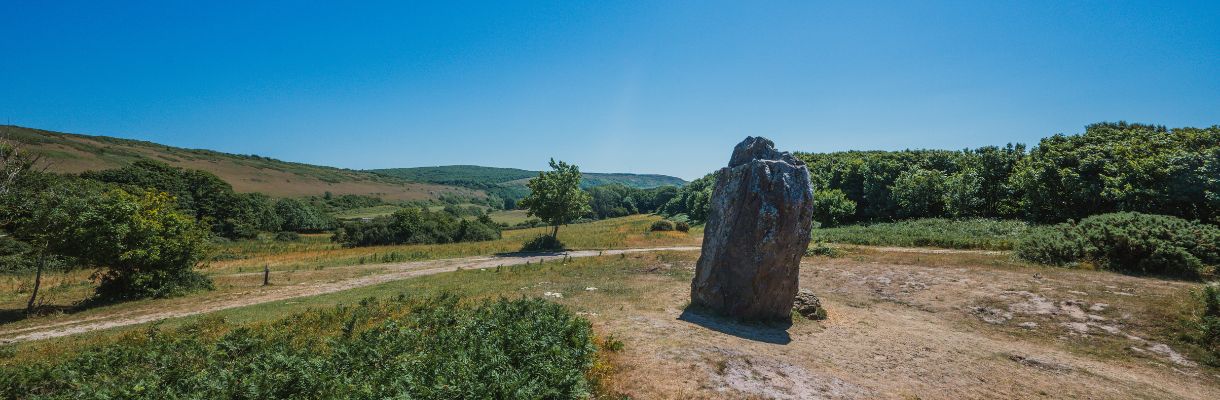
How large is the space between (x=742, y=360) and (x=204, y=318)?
1687 centimetres

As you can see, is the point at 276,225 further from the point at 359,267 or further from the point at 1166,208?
the point at 1166,208

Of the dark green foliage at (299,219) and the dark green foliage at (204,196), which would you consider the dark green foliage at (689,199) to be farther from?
the dark green foliage at (204,196)

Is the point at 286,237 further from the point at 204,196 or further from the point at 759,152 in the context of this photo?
the point at 759,152

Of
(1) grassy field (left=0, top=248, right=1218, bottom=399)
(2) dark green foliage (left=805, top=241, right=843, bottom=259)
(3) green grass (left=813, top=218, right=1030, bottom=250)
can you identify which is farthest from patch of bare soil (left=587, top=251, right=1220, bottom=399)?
(3) green grass (left=813, top=218, right=1030, bottom=250)

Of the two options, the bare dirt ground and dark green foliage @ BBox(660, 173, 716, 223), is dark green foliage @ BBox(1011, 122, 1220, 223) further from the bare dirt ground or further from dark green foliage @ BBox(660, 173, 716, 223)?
dark green foliage @ BBox(660, 173, 716, 223)

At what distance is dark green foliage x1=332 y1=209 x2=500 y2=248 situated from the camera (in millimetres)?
49625

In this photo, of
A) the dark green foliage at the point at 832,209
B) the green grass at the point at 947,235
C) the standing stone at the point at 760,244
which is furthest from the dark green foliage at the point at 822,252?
the dark green foliage at the point at 832,209

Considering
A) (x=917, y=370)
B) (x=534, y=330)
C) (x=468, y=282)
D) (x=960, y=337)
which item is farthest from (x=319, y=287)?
(x=960, y=337)

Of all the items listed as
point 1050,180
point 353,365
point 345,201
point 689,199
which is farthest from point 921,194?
point 345,201

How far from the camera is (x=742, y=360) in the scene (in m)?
8.80

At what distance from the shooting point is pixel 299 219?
7212 centimetres

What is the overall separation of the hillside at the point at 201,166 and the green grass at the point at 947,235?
296 feet

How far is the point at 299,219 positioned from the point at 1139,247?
90864mm

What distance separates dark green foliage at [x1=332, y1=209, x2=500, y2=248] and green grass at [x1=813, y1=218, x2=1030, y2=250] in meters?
39.4
